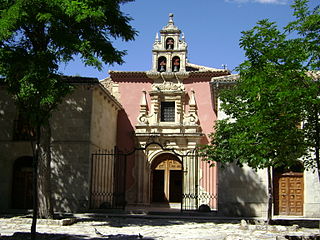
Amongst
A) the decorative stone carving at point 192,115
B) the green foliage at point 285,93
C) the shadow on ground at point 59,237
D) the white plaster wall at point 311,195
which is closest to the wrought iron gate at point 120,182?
the decorative stone carving at point 192,115

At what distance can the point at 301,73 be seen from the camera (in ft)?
26.1

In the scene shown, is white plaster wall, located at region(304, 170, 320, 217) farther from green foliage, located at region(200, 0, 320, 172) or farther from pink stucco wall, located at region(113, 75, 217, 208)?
green foliage, located at region(200, 0, 320, 172)

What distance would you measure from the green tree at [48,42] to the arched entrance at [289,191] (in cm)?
768

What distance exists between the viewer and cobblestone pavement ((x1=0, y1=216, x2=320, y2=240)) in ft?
30.9

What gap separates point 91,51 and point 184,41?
1131cm

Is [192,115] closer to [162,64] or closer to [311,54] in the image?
[162,64]

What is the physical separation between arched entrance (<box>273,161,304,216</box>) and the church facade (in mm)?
36

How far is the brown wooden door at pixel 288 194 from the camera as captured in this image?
16.0m

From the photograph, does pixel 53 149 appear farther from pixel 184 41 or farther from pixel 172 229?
pixel 184 41

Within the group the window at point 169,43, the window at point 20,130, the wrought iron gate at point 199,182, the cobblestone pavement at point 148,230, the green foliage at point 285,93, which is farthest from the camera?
the window at point 169,43

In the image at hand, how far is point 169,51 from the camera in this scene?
22.8 metres

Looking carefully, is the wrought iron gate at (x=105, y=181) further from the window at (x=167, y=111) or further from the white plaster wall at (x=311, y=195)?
the white plaster wall at (x=311, y=195)

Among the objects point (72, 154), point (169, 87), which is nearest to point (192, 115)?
point (169, 87)

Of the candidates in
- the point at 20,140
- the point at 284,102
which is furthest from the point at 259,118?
the point at 20,140
